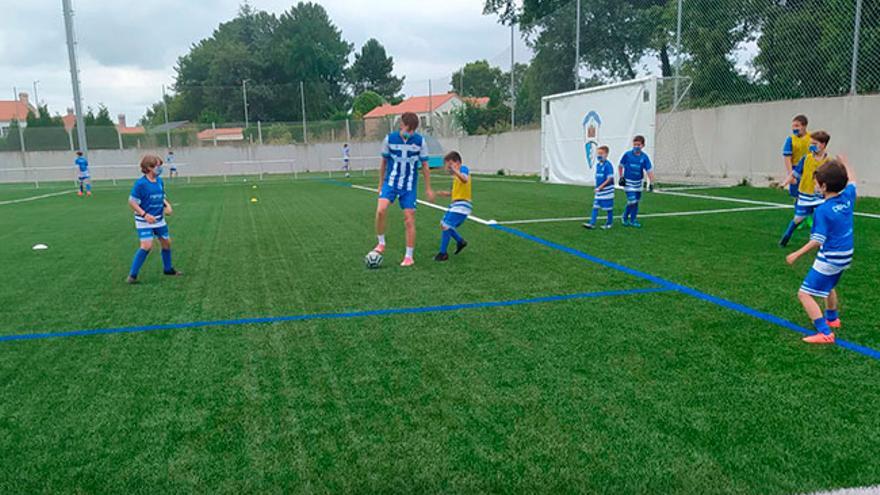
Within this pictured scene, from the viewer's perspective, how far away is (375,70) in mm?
84500

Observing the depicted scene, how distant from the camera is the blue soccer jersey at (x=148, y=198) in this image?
6.70m

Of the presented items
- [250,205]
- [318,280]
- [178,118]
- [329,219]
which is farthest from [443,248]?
[178,118]

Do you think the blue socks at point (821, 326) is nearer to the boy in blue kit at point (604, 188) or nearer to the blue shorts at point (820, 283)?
the blue shorts at point (820, 283)

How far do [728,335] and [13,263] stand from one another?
864 centimetres

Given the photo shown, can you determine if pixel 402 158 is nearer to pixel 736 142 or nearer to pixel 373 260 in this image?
pixel 373 260

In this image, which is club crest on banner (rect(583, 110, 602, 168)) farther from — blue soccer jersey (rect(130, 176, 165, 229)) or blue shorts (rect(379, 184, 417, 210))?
blue soccer jersey (rect(130, 176, 165, 229))

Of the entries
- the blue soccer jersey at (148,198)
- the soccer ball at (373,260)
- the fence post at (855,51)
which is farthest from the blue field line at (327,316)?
the fence post at (855,51)

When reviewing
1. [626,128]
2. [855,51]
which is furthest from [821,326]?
[626,128]

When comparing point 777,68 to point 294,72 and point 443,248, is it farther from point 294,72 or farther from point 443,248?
point 294,72

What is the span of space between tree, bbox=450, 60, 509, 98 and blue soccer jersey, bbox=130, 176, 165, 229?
2552cm

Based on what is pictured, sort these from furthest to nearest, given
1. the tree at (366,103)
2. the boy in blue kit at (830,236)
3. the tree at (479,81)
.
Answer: the tree at (366,103), the tree at (479,81), the boy in blue kit at (830,236)

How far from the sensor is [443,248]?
773cm

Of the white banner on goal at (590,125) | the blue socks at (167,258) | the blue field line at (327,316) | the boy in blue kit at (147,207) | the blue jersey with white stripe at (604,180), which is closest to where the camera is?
the blue field line at (327,316)

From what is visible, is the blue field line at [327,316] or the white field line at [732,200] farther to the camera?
the white field line at [732,200]
